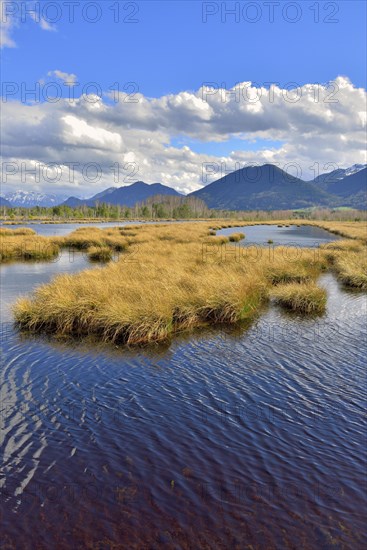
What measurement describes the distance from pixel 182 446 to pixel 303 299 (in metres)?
15.2

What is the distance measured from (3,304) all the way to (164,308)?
10.4 m

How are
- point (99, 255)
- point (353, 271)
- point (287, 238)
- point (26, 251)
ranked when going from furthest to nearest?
1. point (287, 238)
2. point (26, 251)
3. point (99, 255)
4. point (353, 271)

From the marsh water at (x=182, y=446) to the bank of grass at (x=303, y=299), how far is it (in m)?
6.30

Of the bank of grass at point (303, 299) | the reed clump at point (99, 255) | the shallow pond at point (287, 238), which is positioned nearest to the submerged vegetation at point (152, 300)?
the bank of grass at point (303, 299)

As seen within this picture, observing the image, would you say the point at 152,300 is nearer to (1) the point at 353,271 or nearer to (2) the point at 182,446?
(2) the point at 182,446

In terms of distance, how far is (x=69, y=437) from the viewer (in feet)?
28.6

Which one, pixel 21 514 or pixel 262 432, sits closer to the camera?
pixel 21 514

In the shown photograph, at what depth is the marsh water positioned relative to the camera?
622 cm

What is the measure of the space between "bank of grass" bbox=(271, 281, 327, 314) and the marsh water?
6.30 meters

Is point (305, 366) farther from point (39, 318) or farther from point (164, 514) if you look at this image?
point (39, 318)

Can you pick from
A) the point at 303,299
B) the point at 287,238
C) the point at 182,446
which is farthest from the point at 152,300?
the point at 287,238

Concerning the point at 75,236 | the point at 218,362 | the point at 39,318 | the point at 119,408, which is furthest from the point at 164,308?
the point at 75,236

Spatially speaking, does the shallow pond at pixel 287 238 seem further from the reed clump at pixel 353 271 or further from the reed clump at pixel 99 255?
the reed clump at pixel 99 255

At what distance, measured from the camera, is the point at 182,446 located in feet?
27.7
